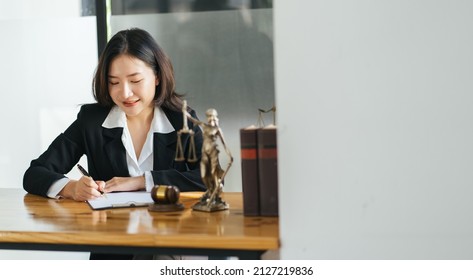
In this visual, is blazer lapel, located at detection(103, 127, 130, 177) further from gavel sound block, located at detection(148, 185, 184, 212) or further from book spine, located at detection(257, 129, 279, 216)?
book spine, located at detection(257, 129, 279, 216)

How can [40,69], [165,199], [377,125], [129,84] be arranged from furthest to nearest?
[40,69] → [129,84] → [165,199] → [377,125]

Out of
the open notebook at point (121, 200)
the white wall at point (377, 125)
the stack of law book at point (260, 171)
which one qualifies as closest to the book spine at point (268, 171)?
the stack of law book at point (260, 171)

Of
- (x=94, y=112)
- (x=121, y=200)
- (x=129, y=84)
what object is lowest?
(x=121, y=200)

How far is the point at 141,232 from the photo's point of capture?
2012 mm

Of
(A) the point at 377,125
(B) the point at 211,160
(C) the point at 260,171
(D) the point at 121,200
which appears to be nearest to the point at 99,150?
(D) the point at 121,200

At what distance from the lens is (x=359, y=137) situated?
1.94 m

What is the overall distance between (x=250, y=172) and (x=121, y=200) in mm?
531

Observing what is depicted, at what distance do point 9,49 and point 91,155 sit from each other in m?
1.62

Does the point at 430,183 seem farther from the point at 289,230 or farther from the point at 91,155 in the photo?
the point at 91,155

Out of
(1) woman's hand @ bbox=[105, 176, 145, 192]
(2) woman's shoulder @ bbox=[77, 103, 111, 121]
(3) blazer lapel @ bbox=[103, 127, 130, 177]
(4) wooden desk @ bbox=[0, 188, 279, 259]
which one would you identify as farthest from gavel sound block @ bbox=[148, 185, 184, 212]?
(2) woman's shoulder @ bbox=[77, 103, 111, 121]

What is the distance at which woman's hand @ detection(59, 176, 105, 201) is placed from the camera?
102 inches

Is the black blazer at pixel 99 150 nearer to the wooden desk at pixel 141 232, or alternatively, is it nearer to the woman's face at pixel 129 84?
the woman's face at pixel 129 84

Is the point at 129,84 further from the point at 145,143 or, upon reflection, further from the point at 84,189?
the point at 84,189

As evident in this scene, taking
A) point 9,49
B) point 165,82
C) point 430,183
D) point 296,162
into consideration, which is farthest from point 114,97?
point 9,49
